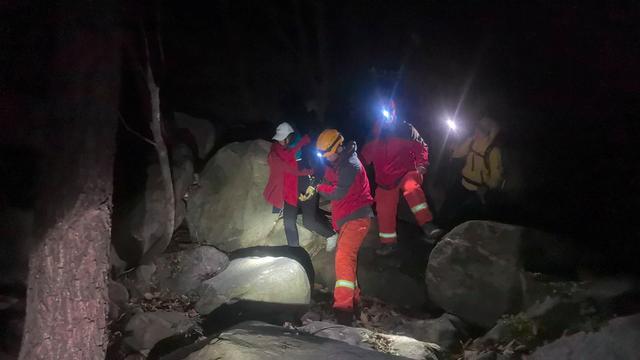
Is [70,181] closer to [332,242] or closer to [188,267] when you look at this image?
[188,267]

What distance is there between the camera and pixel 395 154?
769 centimetres

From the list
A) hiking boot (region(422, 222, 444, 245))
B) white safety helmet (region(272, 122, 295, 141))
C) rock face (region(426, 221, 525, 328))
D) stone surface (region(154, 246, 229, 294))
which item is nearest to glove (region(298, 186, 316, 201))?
white safety helmet (region(272, 122, 295, 141))

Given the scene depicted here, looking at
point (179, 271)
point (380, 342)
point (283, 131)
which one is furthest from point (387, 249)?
point (179, 271)

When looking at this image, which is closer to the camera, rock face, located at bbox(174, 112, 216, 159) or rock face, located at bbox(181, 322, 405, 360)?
rock face, located at bbox(181, 322, 405, 360)

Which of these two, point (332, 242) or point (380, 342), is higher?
point (332, 242)

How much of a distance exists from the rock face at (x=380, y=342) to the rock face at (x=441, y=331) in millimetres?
481

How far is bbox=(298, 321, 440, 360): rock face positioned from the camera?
214 inches

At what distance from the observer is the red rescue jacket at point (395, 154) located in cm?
762

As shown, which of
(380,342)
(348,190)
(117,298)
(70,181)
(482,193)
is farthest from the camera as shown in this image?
(482,193)

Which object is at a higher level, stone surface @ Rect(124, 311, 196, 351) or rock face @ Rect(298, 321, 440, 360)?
stone surface @ Rect(124, 311, 196, 351)

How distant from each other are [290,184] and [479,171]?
138 inches

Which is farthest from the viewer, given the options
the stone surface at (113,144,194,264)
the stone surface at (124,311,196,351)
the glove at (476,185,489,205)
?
the glove at (476,185,489,205)

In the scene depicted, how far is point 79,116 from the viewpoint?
170 inches

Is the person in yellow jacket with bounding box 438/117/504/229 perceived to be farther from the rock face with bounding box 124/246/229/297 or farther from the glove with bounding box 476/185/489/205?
the rock face with bounding box 124/246/229/297
